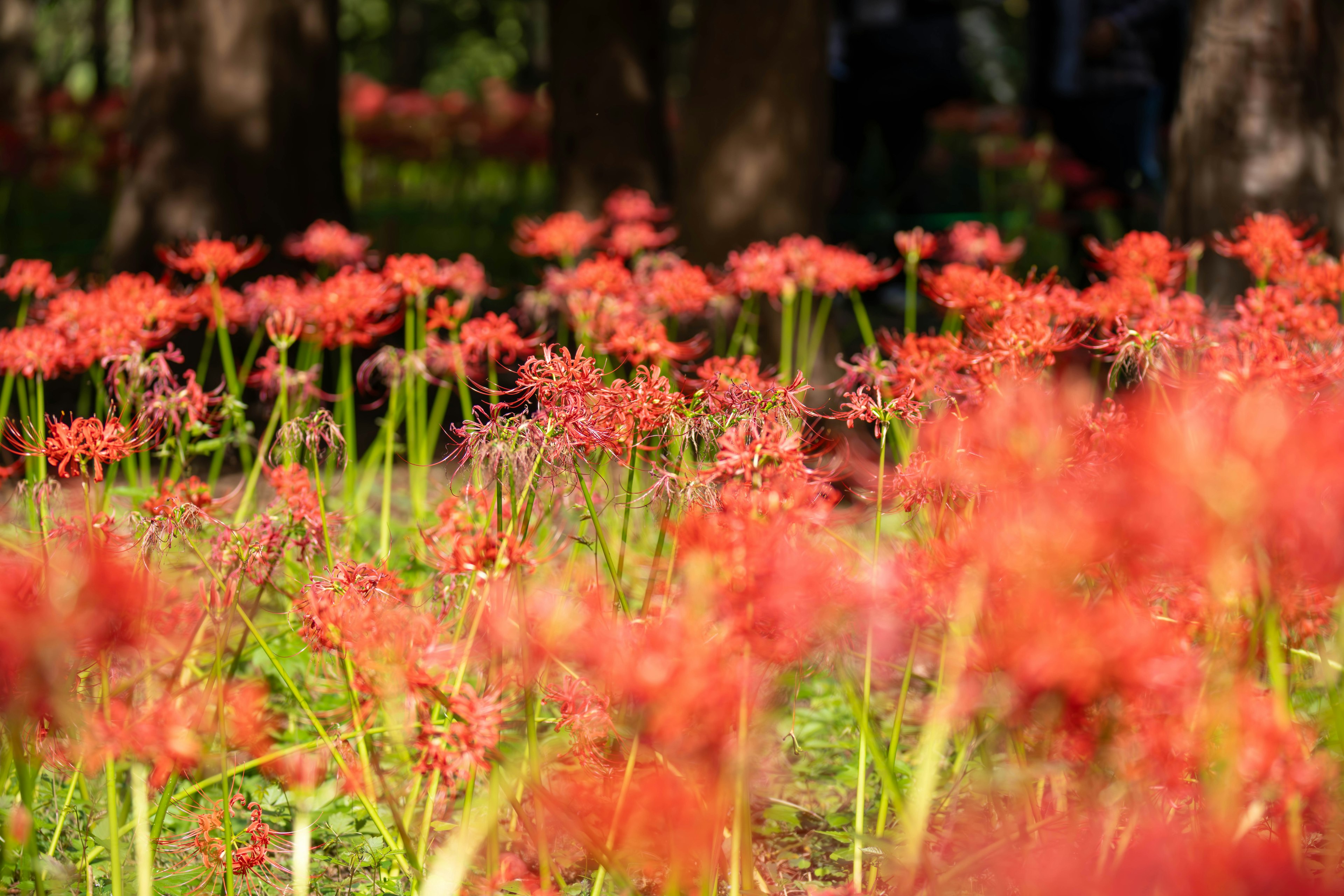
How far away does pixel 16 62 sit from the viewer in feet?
33.7

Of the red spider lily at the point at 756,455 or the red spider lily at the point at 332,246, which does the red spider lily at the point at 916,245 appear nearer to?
the red spider lily at the point at 332,246

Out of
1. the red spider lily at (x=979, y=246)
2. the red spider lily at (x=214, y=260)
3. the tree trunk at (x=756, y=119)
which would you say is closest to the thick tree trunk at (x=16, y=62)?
the tree trunk at (x=756, y=119)

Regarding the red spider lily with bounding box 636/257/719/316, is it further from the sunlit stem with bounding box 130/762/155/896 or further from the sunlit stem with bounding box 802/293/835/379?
the sunlit stem with bounding box 130/762/155/896

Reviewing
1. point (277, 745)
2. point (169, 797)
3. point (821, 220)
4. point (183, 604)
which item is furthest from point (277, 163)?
point (169, 797)

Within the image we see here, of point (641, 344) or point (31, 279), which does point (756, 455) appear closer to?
point (641, 344)

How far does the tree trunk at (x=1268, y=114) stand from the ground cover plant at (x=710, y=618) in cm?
140

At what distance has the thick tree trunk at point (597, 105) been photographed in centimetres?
564

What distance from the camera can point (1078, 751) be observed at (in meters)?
1.37

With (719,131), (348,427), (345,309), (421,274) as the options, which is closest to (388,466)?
(348,427)

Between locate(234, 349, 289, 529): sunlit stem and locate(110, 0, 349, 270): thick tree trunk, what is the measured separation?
1.60 meters

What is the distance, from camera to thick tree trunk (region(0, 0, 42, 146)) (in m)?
Result: 10.1

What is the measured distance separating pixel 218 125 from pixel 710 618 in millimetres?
3934

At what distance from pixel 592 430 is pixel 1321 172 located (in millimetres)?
3373

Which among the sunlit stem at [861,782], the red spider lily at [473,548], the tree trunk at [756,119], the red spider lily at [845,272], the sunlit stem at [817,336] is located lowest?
the sunlit stem at [861,782]
